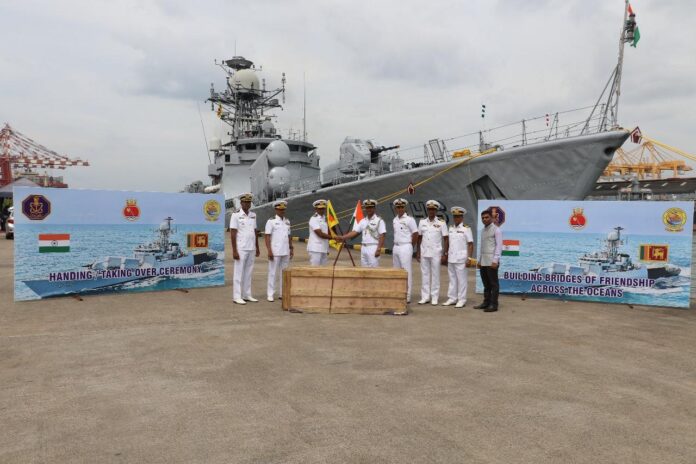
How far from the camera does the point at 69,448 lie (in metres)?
2.55

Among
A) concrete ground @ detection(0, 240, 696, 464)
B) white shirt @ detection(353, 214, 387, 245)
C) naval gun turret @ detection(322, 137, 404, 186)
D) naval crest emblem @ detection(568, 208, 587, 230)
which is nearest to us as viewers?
concrete ground @ detection(0, 240, 696, 464)

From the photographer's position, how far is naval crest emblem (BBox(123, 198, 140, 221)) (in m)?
7.96

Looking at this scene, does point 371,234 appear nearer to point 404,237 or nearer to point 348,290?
point 404,237

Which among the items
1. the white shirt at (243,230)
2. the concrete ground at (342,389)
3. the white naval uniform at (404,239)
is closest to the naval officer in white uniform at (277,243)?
the white shirt at (243,230)

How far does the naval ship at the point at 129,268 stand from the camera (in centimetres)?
729

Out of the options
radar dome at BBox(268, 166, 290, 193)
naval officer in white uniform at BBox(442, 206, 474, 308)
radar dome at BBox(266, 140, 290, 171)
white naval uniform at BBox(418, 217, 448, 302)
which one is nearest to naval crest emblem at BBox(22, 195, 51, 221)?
white naval uniform at BBox(418, 217, 448, 302)

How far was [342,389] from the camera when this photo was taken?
3482mm

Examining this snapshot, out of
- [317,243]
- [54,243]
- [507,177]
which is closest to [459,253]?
[317,243]

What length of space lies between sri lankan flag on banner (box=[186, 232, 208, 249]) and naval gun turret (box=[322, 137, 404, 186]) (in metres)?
7.34

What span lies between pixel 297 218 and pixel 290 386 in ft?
50.0

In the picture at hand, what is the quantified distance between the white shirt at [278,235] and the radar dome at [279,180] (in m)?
11.4

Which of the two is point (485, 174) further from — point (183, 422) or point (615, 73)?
point (183, 422)

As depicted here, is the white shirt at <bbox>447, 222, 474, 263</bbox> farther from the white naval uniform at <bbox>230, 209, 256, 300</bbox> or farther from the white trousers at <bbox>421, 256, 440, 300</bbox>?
the white naval uniform at <bbox>230, 209, 256, 300</bbox>

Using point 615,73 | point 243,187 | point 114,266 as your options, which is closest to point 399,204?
point 114,266
